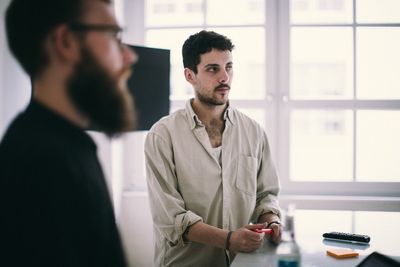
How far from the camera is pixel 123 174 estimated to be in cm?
304

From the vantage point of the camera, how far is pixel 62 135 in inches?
29.4

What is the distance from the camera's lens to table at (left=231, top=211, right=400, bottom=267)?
1.32 m

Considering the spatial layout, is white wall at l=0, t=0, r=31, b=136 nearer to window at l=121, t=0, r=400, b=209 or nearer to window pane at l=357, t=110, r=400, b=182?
window at l=121, t=0, r=400, b=209

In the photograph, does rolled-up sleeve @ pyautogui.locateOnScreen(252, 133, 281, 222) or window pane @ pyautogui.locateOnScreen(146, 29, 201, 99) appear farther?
window pane @ pyautogui.locateOnScreen(146, 29, 201, 99)

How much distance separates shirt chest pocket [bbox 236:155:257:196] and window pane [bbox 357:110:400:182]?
4.66 ft

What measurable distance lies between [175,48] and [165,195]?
5.36ft

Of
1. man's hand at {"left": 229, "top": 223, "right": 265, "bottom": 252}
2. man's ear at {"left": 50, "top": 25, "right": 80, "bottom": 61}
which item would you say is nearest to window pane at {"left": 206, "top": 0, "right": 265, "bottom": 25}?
man's hand at {"left": 229, "top": 223, "right": 265, "bottom": 252}

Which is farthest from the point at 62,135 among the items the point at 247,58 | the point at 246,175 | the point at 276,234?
the point at 247,58

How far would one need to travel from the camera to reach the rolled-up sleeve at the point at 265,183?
6.09 feet

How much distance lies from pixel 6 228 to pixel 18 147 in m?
0.14

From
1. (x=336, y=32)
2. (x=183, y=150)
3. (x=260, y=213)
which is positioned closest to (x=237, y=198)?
(x=260, y=213)

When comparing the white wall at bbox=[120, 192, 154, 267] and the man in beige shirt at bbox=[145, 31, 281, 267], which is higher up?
the man in beige shirt at bbox=[145, 31, 281, 267]

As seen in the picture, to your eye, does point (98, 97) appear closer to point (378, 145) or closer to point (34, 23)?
point (34, 23)

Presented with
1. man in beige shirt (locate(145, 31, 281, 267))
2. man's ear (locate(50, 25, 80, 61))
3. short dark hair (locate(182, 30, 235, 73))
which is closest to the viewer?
man's ear (locate(50, 25, 80, 61))
